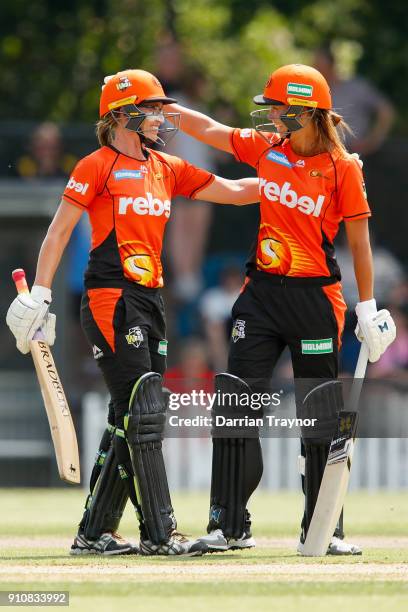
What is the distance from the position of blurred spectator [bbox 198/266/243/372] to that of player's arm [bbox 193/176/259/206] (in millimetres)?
5677

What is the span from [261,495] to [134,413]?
5346 millimetres

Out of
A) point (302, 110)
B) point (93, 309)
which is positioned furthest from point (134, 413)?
point (302, 110)

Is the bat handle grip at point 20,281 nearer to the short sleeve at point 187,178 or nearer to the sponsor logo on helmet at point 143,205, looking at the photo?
the sponsor logo on helmet at point 143,205

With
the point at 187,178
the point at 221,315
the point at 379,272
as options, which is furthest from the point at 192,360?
the point at 187,178

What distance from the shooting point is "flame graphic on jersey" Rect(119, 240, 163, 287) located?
261 inches

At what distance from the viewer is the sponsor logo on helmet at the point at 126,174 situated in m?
6.70

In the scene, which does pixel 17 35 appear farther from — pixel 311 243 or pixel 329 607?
pixel 329 607

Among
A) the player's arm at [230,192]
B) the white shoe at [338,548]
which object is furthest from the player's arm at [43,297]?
the white shoe at [338,548]

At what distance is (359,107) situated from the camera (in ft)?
44.0

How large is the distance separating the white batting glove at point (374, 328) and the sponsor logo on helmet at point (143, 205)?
1006mm

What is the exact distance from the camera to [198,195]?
23.2 ft

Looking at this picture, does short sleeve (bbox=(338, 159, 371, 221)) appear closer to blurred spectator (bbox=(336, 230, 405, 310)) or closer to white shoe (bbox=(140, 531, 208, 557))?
white shoe (bbox=(140, 531, 208, 557))

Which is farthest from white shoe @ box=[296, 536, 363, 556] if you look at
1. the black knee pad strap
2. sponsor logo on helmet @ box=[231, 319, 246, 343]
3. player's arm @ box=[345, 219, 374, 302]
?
player's arm @ box=[345, 219, 374, 302]

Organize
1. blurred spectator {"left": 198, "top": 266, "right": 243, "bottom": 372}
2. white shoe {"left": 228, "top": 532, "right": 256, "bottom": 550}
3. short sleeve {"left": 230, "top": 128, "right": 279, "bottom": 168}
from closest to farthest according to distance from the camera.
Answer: white shoe {"left": 228, "top": 532, "right": 256, "bottom": 550}
short sleeve {"left": 230, "top": 128, "right": 279, "bottom": 168}
blurred spectator {"left": 198, "top": 266, "right": 243, "bottom": 372}
